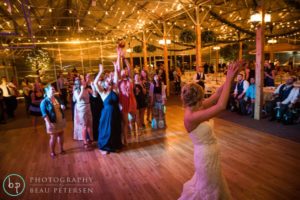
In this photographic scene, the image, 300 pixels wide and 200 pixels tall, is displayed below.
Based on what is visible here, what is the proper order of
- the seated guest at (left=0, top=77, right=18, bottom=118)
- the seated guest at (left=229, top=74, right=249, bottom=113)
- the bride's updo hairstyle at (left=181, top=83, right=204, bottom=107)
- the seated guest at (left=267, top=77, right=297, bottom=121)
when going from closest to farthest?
the bride's updo hairstyle at (left=181, top=83, right=204, bottom=107)
the seated guest at (left=267, top=77, right=297, bottom=121)
the seated guest at (left=229, top=74, right=249, bottom=113)
the seated guest at (left=0, top=77, right=18, bottom=118)

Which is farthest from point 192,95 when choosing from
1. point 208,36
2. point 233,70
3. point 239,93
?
point 208,36

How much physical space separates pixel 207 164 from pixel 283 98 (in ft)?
15.1

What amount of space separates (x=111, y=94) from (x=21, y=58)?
45.6ft

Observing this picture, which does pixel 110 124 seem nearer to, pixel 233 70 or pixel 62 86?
pixel 233 70

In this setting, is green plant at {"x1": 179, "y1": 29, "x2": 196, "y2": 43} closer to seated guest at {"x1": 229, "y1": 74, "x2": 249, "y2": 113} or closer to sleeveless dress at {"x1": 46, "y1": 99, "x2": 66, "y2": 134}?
seated guest at {"x1": 229, "y1": 74, "x2": 249, "y2": 113}

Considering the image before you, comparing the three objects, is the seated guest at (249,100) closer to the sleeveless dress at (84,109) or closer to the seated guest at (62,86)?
the sleeveless dress at (84,109)

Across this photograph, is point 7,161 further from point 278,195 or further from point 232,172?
point 278,195

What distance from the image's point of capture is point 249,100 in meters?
6.30

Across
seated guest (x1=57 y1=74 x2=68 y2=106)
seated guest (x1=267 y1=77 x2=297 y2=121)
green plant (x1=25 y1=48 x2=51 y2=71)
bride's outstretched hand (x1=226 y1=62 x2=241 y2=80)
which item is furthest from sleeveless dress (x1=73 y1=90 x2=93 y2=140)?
green plant (x1=25 y1=48 x2=51 y2=71)

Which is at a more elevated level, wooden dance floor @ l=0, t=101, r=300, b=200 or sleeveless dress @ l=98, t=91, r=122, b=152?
sleeveless dress @ l=98, t=91, r=122, b=152

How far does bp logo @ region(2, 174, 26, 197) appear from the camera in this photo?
3.19 metres

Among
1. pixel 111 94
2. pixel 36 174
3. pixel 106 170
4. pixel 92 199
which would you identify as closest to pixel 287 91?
pixel 111 94

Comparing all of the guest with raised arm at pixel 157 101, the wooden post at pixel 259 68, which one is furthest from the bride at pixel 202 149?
the wooden post at pixel 259 68

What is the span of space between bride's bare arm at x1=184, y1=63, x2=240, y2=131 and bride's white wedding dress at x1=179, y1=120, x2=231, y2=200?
0.10 metres
